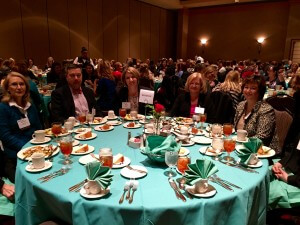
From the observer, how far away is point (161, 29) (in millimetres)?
15555

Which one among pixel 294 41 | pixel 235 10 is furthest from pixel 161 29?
pixel 294 41

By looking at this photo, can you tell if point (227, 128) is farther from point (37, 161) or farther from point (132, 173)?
point (37, 161)

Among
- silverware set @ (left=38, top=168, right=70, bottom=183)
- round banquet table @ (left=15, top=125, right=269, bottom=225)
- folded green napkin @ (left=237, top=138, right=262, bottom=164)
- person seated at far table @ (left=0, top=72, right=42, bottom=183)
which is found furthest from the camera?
person seated at far table @ (left=0, top=72, right=42, bottom=183)

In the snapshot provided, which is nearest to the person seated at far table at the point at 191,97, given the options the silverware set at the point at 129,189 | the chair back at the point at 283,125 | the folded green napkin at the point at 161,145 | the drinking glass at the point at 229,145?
the chair back at the point at 283,125

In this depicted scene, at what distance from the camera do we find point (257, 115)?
100 inches

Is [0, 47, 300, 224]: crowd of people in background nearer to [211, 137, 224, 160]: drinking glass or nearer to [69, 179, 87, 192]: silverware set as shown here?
[211, 137, 224, 160]: drinking glass

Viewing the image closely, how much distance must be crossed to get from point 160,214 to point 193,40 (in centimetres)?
1591

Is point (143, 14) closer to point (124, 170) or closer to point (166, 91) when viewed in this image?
point (166, 91)

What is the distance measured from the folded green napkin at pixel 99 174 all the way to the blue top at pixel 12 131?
1.35 m

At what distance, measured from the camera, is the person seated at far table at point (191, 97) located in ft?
10.8

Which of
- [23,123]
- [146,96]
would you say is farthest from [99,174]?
[146,96]

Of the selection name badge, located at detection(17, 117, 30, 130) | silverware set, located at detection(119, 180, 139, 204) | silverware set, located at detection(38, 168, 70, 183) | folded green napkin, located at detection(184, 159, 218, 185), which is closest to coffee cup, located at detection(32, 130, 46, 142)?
name badge, located at detection(17, 117, 30, 130)

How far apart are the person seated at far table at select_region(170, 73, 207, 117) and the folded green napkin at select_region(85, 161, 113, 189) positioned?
2081 mm

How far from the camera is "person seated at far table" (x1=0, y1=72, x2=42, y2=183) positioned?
2.41 m
